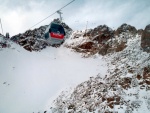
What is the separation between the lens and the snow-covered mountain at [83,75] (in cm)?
1187

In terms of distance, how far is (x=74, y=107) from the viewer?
12.2 meters

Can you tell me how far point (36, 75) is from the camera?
18.6 metres

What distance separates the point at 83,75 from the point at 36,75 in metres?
4.98

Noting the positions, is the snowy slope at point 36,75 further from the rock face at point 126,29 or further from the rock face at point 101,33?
the rock face at point 126,29

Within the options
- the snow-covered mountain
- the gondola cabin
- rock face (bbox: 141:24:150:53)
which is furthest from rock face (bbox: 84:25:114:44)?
rock face (bbox: 141:24:150:53)

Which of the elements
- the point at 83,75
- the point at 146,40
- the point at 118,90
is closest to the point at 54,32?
the point at 83,75

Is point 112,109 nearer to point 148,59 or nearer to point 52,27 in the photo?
point 148,59

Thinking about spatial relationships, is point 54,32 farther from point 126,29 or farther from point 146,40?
point 126,29

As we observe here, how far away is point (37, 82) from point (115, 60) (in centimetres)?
798

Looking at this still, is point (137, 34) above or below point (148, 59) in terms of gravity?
above

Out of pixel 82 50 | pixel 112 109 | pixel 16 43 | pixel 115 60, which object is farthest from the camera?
pixel 16 43

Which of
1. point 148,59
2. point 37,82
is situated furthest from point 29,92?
point 148,59

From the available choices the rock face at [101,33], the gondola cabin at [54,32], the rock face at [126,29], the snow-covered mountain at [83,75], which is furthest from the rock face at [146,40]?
the gondola cabin at [54,32]

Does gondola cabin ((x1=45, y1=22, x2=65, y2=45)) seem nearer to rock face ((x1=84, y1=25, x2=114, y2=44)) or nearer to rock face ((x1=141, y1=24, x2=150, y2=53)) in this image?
rock face ((x1=84, y1=25, x2=114, y2=44))
